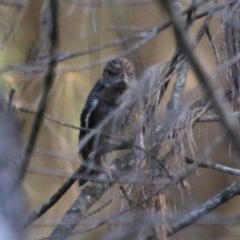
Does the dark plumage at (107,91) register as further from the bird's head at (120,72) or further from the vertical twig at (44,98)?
the vertical twig at (44,98)

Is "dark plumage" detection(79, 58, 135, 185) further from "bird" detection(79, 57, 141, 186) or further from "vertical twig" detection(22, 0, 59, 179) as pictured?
"vertical twig" detection(22, 0, 59, 179)

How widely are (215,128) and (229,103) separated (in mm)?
1131

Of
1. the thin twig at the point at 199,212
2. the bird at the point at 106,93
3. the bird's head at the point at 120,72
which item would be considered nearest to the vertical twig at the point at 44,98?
the thin twig at the point at 199,212

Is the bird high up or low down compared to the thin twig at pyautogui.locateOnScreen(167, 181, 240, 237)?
up

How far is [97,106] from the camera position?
9.57 feet

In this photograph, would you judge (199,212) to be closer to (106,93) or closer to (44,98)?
(106,93)

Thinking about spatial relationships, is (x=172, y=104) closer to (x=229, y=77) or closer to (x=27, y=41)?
(x=229, y=77)

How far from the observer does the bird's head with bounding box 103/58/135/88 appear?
9.41 feet

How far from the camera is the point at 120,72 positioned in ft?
9.69

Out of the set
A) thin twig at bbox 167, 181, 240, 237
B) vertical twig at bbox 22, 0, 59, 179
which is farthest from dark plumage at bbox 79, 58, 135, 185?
vertical twig at bbox 22, 0, 59, 179

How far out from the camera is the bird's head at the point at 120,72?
287 centimetres

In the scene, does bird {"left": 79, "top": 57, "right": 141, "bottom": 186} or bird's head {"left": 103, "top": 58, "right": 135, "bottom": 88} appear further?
bird's head {"left": 103, "top": 58, "right": 135, "bottom": 88}

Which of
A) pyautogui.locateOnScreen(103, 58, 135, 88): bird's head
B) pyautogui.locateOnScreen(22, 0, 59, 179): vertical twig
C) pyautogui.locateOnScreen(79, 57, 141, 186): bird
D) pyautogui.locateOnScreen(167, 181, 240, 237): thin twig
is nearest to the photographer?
pyautogui.locateOnScreen(22, 0, 59, 179): vertical twig

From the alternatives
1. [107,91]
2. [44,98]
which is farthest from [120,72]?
[44,98]
